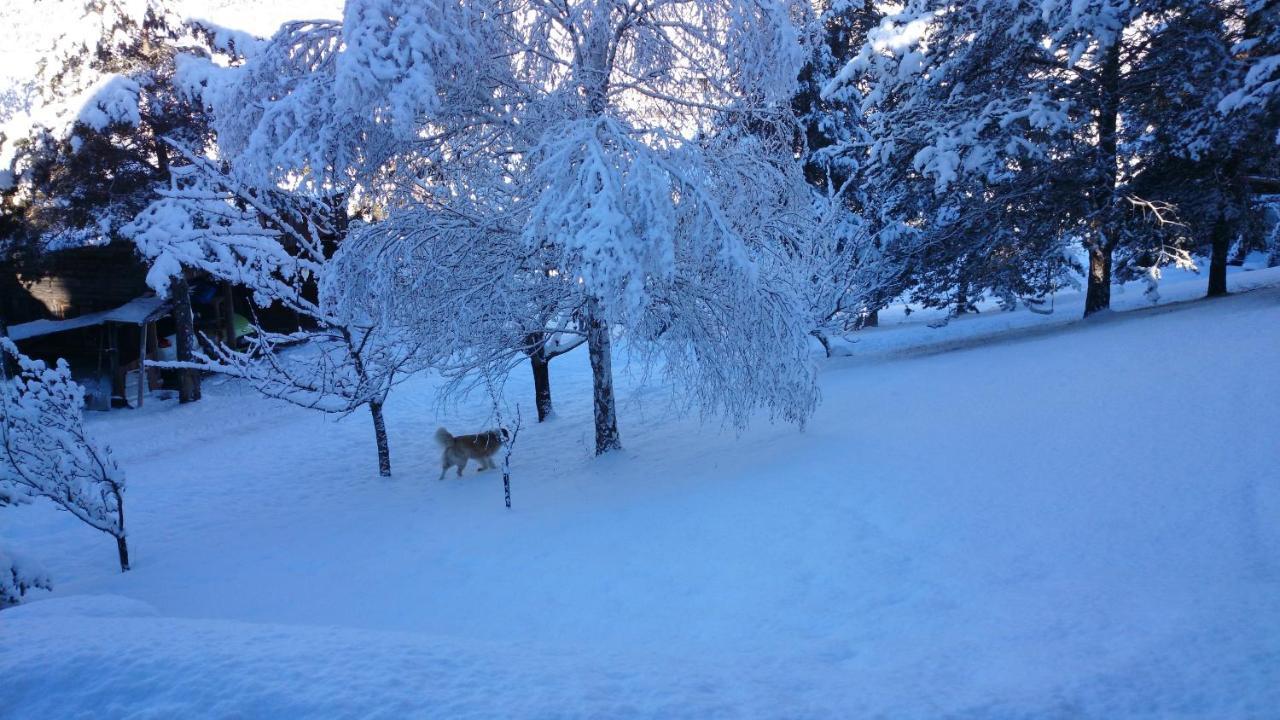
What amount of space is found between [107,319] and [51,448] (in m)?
13.8

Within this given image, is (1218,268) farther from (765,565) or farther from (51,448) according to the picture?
(51,448)

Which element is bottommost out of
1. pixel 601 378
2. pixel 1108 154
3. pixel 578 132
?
pixel 601 378

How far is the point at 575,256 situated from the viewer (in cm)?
723

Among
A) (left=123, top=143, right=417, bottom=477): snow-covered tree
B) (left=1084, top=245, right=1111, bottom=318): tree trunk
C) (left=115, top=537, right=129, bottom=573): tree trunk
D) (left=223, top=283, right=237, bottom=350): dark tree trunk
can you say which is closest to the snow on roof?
(left=223, top=283, right=237, bottom=350): dark tree trunk

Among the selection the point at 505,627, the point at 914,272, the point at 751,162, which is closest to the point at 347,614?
the point at 505,627

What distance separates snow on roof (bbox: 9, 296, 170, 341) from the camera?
1914cm

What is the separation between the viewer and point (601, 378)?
9758 mm

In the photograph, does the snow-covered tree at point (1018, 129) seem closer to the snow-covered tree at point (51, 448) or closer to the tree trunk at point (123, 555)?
the snow-covered tree at point (51, 448)

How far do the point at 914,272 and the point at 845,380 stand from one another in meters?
4.36

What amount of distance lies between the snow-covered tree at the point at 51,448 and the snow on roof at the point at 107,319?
42.1 ft

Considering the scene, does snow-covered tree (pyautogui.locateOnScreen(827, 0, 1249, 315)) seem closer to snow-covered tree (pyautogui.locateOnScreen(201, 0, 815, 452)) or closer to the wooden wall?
snow-covered tree (pyautogui.locateOnScreen(201, 0, 815, 452))

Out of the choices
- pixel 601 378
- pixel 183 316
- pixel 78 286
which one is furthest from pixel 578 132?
pixel 78 286

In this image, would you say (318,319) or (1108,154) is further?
(1108,154)

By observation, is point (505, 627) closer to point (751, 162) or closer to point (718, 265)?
point (718, 265)
